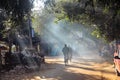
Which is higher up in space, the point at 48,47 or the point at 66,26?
the point at 66,26

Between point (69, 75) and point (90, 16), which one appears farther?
point (90, 16)

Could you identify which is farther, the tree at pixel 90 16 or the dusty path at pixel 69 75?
the tree at pixel 90 16

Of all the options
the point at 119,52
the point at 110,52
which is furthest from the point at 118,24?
the point at 110,52

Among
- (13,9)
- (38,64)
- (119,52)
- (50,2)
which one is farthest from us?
(38,64)

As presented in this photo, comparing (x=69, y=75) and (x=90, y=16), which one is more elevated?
(x=90, y=16)

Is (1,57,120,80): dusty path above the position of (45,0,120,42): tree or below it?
below

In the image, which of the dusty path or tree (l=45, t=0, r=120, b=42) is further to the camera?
tree (l=45, t=0, r=120, b=42)

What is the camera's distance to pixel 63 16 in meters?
22.9

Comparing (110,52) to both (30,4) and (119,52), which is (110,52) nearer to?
(119,52)

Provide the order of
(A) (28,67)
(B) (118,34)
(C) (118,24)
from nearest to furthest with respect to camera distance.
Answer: (C) (118,24), (B) (118,34), (A) (28,67)

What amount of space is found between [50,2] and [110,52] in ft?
99.9

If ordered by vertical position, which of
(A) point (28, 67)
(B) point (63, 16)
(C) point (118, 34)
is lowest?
(A) point (28, 67)

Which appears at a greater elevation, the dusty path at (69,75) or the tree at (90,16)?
the tree at (90,16)

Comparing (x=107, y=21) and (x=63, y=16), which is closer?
(x=107, y=21)
